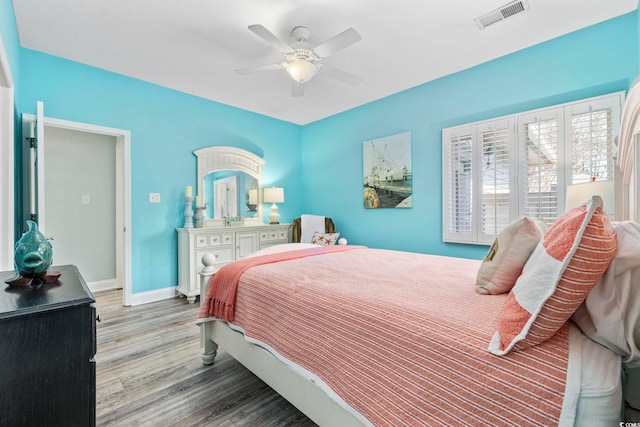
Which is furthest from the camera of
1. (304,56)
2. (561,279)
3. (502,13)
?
(304,56)

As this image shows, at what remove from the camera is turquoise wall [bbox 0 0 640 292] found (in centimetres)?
250

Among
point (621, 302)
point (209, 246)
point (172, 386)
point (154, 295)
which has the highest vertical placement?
point (621, 302)

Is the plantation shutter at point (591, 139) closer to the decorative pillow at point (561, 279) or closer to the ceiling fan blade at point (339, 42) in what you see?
the ceiling fan blade at point (339, 42)

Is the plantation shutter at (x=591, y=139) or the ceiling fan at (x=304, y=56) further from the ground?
the ceiling fan at (x=304, y=56)

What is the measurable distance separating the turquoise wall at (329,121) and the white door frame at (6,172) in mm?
292

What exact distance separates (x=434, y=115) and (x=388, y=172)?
0.86 metres

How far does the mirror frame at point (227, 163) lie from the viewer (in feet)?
12.7

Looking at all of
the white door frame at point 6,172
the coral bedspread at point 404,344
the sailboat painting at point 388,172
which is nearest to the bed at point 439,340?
the coral bedspread at point 404,344

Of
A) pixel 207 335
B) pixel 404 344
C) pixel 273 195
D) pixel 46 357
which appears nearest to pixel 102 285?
pixel 273 195

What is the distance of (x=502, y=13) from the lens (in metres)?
2.24

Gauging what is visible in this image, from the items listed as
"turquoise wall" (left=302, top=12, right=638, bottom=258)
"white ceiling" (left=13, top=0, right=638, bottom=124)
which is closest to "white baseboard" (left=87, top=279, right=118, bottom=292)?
"white ceiling" (left=13, top=0, right=638, bottom=124)

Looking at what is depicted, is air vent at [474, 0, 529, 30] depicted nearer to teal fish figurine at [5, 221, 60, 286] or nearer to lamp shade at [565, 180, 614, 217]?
lamp shade at [565, 180, 614, 217]

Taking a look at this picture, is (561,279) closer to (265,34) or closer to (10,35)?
(265,34)

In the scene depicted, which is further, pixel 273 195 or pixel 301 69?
pixel 273 195
